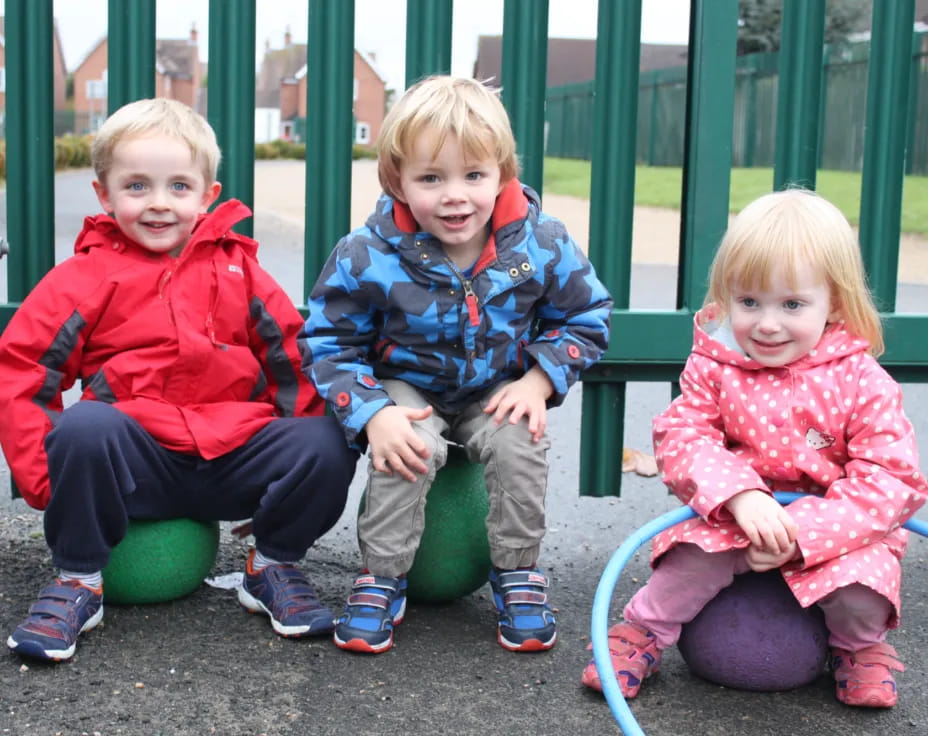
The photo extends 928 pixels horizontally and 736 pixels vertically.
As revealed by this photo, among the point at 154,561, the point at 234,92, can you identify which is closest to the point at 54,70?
the point at 234,92

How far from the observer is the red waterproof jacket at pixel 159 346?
3062 mm

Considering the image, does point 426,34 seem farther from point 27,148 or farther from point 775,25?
point 775,25

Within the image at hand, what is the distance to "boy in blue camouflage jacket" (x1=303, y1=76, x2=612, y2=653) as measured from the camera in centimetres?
298

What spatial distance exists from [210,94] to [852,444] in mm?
2118

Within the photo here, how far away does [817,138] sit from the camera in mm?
3965

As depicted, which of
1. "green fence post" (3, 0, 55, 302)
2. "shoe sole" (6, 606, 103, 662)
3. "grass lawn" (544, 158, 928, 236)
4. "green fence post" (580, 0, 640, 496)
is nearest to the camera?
"shoe sole" (6, 606, 103, 662)

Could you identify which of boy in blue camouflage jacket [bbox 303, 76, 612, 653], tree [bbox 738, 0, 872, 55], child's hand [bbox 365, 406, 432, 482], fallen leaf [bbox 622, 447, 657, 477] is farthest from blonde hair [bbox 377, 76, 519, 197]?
tree [bbox 738, 0, 872, 55]

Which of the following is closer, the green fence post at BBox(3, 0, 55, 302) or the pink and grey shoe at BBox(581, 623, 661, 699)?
the pink and grey shoe at BBox(581, 623, 661, 699)

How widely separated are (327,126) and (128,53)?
0.61m

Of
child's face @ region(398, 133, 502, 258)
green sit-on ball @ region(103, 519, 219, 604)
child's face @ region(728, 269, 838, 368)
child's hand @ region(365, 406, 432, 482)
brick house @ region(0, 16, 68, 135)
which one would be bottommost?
green sit-on ball @ region(103, 519, 219, 604)

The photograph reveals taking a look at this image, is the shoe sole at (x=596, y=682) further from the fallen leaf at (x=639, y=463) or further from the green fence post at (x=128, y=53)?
the fallen leaf at (x=639, y=463)

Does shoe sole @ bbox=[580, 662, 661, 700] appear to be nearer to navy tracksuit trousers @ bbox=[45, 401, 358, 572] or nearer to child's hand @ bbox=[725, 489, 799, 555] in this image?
child's hand @ bbox=[725, 489, 799, 555]

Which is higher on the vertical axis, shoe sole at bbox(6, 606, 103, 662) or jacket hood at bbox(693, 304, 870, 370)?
jacket hood at bbox(693, 304, 870, 370)

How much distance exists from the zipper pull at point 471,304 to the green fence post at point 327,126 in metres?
0.86
